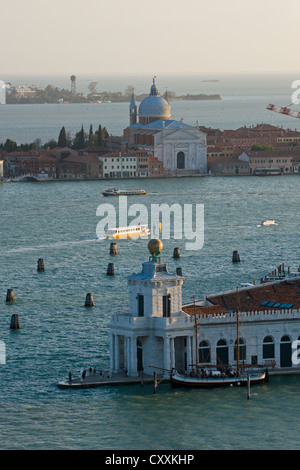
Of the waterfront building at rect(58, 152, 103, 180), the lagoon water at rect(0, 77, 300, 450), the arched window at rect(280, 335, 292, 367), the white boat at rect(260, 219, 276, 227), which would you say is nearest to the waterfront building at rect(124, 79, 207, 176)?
the waterfront building at rect(58, 152, 103, 180)

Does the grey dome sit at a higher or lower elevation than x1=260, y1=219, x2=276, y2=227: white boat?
higher

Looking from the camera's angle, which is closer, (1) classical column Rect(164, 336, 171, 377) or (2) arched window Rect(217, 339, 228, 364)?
(1) classical column Rect(164, 336, 171, 377)

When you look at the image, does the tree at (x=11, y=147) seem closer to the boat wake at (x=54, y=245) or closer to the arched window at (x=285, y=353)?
the boat wake at (x=54, y=245)

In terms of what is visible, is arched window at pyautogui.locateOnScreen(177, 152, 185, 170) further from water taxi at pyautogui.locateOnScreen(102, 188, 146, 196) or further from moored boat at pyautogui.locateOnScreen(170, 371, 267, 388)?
moored boat at pyautogui.locateOnScreen(170, 371, 267, 388)

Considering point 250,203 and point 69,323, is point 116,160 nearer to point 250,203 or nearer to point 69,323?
point 250,203

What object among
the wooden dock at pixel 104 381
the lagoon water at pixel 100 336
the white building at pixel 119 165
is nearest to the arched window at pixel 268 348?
the lagoon water at pixel 100 336

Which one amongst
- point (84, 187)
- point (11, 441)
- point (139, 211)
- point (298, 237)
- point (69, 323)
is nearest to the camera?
point (11, 441)

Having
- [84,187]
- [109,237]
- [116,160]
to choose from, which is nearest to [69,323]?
[109,237]
